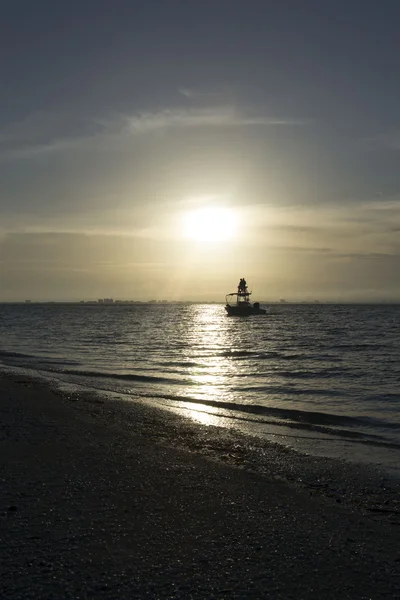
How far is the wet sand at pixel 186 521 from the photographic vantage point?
5.24 metres

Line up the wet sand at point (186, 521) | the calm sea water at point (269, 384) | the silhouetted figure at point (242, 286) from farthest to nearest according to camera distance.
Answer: the silhouetted figure at point (242, 286) → the calm sea water at point (269, 384) → the wet sand at point (186, 521)

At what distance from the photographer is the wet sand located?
524 cm

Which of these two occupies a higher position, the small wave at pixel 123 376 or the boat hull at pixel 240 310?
the boat hull at pixel 240 310

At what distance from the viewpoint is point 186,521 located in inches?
268

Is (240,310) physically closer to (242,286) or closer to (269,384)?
(242,286)

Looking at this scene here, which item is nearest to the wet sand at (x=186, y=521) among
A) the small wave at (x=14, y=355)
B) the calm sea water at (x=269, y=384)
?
the calm sea water at (x=269, y=384)

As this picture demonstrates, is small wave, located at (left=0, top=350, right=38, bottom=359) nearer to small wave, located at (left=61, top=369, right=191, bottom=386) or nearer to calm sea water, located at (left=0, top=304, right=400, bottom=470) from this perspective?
calm sea water, located at (left=0, top=304, right=400, bottom=470)

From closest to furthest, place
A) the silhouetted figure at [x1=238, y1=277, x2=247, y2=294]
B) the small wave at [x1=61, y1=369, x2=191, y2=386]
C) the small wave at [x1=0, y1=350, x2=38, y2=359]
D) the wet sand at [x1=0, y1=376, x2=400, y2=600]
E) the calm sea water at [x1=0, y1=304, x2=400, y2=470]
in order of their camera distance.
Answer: the wet sand at [x1=0, y1=376, x2=400, y2=600], the calm sea water at [x1=0, y1=304, x2=400, y2=470], the small wave at [x1=61, y1=369, x2=191, y2=386], the small wave at [x1=0, y1=350, x2=38, y2=359], the silhouetted figure at [x1=238, y1=277, x2=247, y2=294]

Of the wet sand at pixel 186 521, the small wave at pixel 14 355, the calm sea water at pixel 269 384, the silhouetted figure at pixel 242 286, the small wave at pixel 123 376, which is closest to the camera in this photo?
the wet sand at pixel 186 521

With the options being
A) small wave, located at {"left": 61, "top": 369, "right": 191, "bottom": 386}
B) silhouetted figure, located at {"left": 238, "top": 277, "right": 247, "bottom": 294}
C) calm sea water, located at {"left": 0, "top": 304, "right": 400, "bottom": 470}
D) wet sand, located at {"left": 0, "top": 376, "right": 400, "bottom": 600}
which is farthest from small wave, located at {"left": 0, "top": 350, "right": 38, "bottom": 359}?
silhouetted figure, located at {"left": 238, "top": 277, "right": 247, "bottom": 294}

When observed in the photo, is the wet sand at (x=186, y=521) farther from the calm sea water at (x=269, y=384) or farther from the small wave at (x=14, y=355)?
the small wave at (x=14, y=355)

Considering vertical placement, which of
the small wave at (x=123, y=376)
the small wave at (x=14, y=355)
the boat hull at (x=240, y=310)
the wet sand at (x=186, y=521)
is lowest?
the small wave at (x=14, y=355)

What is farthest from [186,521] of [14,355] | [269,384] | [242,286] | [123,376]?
[242,286]

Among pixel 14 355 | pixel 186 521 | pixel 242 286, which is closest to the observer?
pixel 186 521
